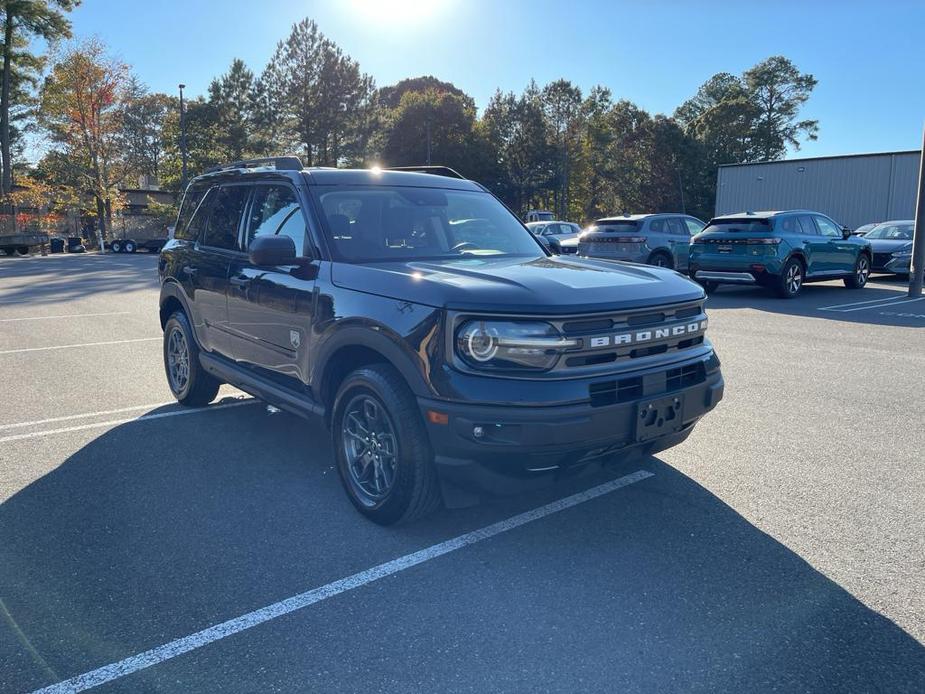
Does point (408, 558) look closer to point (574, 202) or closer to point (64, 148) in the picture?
point (64, 148)

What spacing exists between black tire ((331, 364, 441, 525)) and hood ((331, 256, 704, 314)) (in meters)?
0.48

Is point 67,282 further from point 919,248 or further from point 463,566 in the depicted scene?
point 919,248

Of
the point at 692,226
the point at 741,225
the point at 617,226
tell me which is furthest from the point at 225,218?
the point at 692,226

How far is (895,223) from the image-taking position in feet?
66.3

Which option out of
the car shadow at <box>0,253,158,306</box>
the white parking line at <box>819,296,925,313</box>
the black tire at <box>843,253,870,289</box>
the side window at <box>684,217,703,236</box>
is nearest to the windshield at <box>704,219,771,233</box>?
the white parking line at <box>819,296,925,313</box>

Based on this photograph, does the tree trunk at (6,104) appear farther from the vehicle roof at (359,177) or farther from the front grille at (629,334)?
the front grille at (629,334)

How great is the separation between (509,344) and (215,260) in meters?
3.06

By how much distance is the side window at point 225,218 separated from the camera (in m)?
5.32

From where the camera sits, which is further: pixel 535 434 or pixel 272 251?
pixel 272 251

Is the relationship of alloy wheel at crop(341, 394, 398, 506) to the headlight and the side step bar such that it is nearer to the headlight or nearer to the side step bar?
the side step bar

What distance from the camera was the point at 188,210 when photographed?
620cm

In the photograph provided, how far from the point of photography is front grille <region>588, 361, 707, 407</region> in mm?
3383

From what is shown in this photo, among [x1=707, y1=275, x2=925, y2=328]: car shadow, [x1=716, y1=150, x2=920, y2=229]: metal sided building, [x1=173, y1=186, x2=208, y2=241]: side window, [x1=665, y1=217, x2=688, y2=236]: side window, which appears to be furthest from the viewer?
[x1=716, y1=150, x2=920, y2=229]: metal sided building

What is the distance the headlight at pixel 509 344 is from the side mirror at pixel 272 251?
1.34 meters
